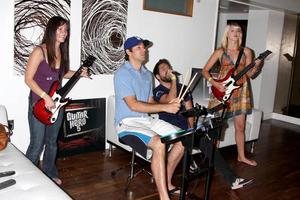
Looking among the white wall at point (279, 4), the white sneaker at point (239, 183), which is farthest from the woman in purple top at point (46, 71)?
the white wall at point (279, 4)

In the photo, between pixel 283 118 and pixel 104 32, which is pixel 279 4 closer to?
pixel 283 118

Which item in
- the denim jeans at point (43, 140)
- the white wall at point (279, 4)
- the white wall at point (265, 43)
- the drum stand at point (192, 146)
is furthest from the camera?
the white wall at point (265, 43)

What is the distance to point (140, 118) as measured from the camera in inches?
97.8

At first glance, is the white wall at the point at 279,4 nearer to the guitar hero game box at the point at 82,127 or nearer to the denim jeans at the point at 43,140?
the guitar hero game box at the point at 82,127

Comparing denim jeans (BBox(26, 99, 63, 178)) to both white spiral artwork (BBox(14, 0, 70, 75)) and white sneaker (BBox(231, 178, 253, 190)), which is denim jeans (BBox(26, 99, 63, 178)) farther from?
white sneaker (BBox(231, 178, 253, 190))

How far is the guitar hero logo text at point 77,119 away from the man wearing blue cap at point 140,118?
98 cm

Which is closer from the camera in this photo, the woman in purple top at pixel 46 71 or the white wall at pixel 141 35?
the woman in purple top at pixel 46 71

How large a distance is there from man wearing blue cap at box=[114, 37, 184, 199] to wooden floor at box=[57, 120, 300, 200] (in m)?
0.41

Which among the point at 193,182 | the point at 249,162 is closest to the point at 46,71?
the point at 193,182

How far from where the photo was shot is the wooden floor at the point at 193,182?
2672 millimetres

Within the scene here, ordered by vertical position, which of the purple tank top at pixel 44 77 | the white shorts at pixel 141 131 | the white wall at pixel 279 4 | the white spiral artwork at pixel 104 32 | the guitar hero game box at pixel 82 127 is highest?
the white wall at pixel 279 4

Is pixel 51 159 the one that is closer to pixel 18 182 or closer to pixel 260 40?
pixel 18 182

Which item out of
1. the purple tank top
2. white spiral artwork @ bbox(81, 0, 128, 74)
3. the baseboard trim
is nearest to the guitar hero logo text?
white spiral artwork @ bbox(81, 0, 128, 74)

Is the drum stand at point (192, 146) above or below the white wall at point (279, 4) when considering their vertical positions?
below
